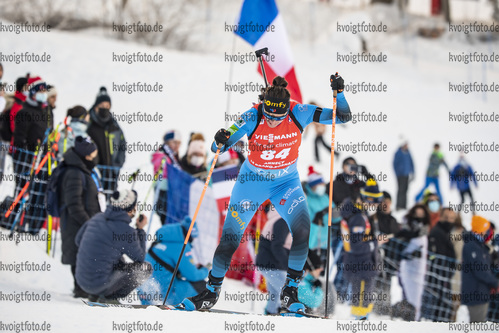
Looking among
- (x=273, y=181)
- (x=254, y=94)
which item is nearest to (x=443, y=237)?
(x=273, y=181)

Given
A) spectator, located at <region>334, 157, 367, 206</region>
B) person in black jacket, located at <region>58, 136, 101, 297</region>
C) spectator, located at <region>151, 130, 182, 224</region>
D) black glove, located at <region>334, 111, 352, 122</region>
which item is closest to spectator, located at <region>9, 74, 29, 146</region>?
person in black jacket, located at <region>58, 136, 101, 297</region>

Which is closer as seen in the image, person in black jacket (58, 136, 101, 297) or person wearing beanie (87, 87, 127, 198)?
person in black jacket (58, 136, 101, 297)

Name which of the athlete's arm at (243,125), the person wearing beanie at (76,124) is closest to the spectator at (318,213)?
the athlete's arm at (243,125)

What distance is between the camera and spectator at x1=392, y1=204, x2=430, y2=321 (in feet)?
28.1

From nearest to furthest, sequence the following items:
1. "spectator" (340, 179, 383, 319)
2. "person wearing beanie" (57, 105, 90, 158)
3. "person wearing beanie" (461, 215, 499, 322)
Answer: "spectator" (340, 179, 383, 319) < "person wearing beanie" (461, 215, 499, 322) < "person wearing beanie" (57, 105, 90, 158)

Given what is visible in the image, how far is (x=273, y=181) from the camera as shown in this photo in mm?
5918

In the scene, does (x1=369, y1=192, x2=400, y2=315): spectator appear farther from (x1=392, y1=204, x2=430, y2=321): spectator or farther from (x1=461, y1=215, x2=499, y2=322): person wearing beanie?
(x1=461, y1=215, x2=499, y2=322): person wearing beanie

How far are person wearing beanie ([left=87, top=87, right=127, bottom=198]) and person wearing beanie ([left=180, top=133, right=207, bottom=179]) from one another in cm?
95

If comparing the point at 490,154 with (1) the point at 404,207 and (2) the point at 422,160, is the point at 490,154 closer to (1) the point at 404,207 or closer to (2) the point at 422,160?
(2) the point at 422,160

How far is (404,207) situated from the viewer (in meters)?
14.5

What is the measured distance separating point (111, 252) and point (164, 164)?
103 inches

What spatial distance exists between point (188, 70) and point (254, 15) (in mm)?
12678

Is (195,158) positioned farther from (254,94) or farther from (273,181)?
(254,94)

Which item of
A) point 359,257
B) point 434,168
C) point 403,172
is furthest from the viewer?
point 434,168
